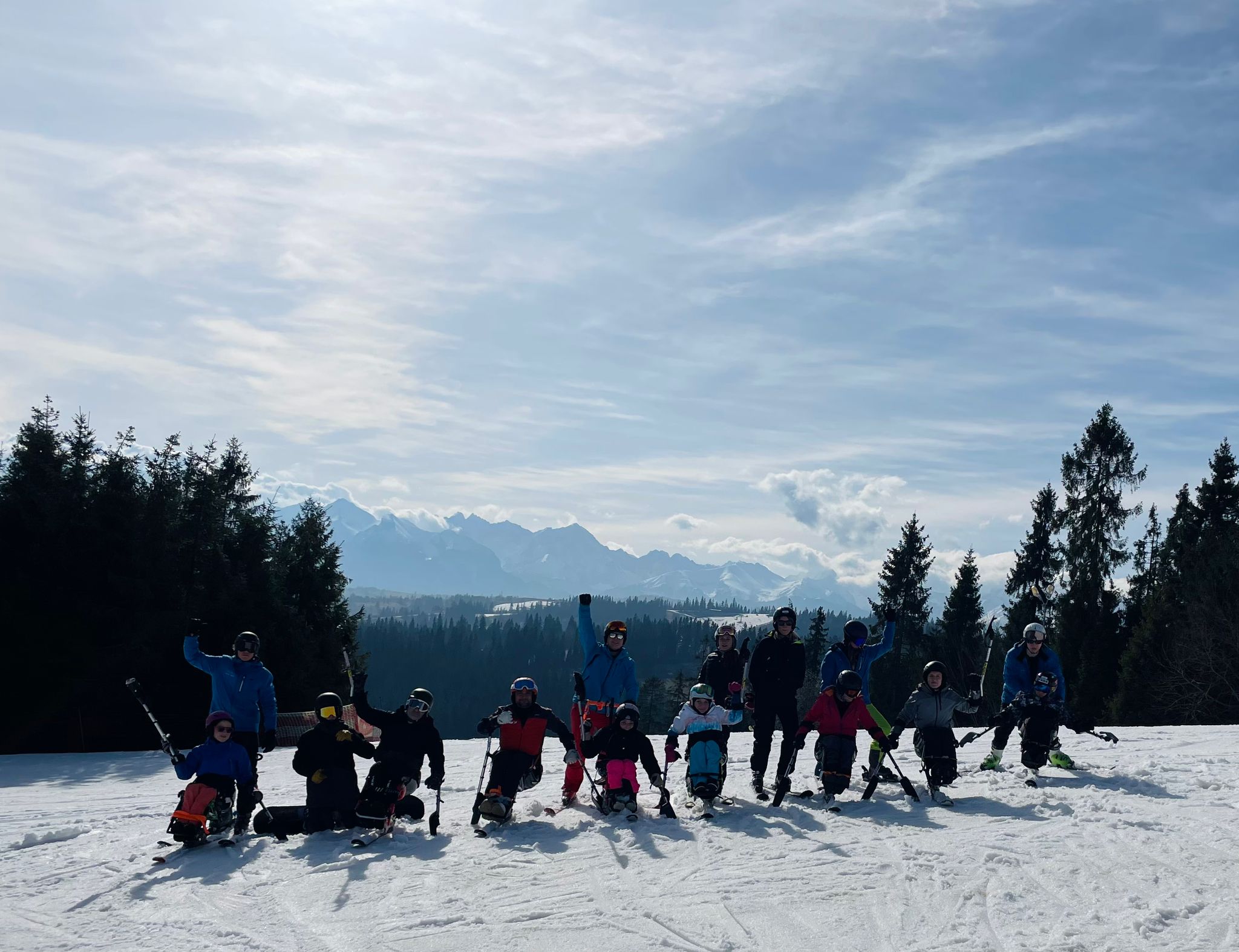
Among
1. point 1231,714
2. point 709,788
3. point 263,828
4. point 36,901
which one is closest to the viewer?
point 36,901

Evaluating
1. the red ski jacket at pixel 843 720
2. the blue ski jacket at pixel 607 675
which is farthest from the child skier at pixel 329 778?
the red ski jacket at pixel 843 720

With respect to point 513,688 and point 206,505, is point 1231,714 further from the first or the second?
point 206,505

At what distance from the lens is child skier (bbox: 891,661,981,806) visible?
34.7 feet

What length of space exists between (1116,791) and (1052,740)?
1477mm

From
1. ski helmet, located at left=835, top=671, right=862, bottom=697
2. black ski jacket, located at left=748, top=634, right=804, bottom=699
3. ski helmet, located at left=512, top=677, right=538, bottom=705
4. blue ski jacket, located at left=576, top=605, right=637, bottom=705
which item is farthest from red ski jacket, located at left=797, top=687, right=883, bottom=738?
ski helmet, located at left=512, top=677, right=538, bottom=705

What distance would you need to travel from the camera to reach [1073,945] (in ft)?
18.6

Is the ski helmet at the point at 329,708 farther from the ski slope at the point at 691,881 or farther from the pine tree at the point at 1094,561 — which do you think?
the pine tree at the point at 1094,561

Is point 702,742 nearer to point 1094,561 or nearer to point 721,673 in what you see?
point 721,673

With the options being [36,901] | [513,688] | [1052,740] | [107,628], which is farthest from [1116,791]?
[107,628]

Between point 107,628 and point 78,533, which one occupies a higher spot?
point 78,533

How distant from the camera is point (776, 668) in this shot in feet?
36.1

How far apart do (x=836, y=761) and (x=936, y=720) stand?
1415 millimetres

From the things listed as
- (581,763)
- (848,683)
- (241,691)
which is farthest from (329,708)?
(848,683)

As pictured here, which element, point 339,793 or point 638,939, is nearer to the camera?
point 638,939
